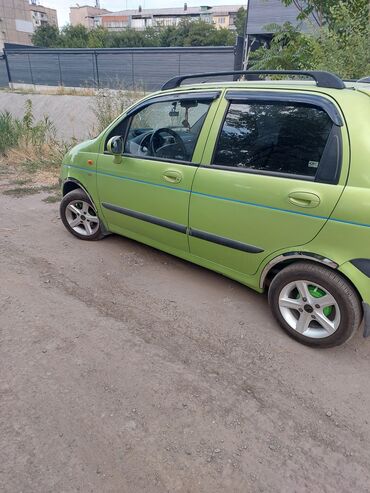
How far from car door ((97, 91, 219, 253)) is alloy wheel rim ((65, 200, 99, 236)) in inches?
15.6

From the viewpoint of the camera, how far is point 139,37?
195ft

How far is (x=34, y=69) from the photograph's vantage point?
76.3 ft

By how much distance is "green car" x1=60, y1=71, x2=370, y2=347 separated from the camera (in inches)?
89.9

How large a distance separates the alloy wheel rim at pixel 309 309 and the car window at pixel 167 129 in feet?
4.56

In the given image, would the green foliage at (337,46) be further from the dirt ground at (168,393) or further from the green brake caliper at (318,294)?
the green brake caliper at (318,294)

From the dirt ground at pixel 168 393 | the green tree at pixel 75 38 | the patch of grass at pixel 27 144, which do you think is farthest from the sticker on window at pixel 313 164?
the green tree at pixel 75 38

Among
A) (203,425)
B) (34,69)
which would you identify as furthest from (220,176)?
(34,69)

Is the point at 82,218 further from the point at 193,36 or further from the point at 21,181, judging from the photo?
the point at 193,36

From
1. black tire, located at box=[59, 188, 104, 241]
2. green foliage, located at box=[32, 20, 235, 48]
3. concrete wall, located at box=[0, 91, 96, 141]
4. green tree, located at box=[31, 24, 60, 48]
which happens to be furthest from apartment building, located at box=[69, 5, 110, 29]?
black tire, located at box=[59, 188, 104, 241]

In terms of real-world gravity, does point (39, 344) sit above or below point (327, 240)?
below

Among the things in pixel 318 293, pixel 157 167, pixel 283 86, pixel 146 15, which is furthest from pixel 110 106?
pixel 146 15

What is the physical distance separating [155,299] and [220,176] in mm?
1257

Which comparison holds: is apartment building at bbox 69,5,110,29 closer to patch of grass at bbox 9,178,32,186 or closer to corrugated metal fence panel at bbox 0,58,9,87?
corrugated metal fence panel at bbox 0,58,9,87

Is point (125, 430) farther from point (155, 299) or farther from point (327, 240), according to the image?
point (327, 240)
